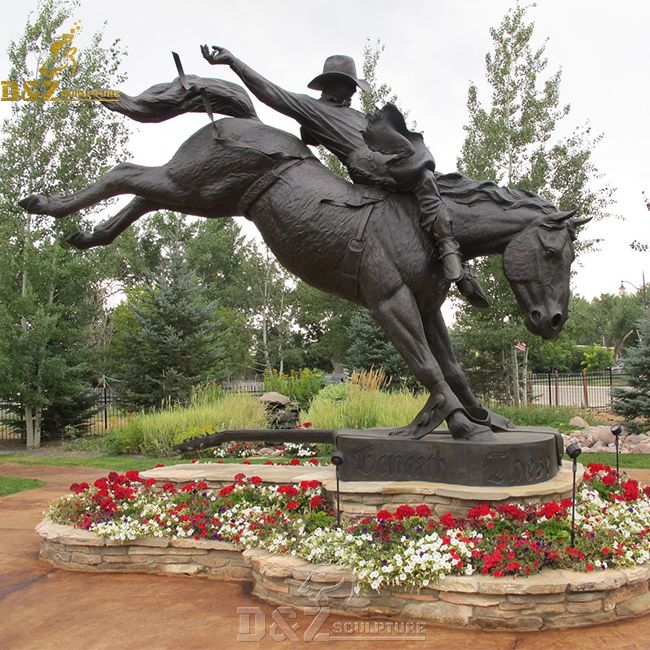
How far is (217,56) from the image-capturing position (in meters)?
4.53

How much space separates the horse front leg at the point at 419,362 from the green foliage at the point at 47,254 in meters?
10.5

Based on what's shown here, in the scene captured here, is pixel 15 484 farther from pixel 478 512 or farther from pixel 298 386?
pixel 298 386

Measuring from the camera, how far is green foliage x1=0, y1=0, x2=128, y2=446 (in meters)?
13.0

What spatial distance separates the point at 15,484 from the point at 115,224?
14.6ft

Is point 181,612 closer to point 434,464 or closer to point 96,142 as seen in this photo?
point 434,464

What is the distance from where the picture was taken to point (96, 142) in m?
15.6

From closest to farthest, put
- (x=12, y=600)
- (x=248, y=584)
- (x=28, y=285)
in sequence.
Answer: (x=12, y=600), (x=248, y=584), (x=28, y=285)

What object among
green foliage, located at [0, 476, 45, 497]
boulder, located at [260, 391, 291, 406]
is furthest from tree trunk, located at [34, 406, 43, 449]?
green foliage, located at [0, 476, 45, 497]

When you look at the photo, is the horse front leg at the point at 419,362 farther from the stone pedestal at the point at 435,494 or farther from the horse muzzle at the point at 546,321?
the horse muzzle at the point at 546,321

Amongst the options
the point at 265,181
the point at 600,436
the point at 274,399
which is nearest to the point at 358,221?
the point at 265,181

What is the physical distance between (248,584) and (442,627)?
4.44 ft

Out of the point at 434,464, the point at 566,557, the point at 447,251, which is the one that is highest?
the point at 447,251

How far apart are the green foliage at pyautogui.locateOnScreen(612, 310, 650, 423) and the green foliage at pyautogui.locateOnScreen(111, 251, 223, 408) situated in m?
9.03

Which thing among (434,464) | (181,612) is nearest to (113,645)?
(181,612)
